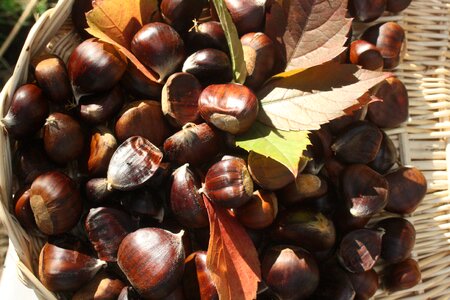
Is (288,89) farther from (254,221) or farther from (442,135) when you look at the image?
(442,135)

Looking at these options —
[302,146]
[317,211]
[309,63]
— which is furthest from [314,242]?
[309,63]

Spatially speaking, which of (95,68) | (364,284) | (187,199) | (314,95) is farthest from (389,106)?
(95,68)

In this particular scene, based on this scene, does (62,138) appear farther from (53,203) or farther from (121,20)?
(121,20)

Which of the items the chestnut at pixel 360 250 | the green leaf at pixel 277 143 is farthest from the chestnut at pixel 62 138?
the chestnut at pixel 360 250

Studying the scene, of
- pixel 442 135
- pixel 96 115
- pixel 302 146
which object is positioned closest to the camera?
pixel 302 146

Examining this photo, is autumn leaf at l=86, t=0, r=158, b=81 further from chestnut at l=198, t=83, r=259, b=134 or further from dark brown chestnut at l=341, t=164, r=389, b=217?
dark brown chestnut at l=341, t=164, r=389, b=217
